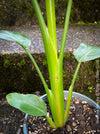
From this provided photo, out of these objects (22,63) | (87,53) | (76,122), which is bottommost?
(76,122)

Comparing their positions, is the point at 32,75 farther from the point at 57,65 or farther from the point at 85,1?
the point at 85,1

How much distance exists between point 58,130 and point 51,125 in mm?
34

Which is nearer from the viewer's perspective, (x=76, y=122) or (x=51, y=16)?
(x=51, y=16)

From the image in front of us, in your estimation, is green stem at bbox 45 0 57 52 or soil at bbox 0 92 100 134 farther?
soil at bbox 0 92 100 134

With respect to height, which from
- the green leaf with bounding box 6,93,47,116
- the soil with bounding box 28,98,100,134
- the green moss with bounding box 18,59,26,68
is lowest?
the soil with bounding box 28,98,100,134

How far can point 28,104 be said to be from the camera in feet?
1.85

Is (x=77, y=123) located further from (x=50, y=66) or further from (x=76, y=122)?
(x=50, y=66)

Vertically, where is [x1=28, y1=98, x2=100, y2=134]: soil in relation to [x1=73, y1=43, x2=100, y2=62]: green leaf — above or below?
below

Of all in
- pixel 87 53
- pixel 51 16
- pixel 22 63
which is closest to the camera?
pixel 51 16

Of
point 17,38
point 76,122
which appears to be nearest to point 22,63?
point 17,38

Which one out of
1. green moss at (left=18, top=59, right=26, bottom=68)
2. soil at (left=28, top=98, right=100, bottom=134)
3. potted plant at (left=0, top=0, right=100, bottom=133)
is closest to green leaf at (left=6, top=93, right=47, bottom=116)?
potted plant at (left=0, top=0, right=100, bottom=133)

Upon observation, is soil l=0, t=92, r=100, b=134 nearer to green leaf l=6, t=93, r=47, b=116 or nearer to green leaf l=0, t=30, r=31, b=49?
green leaf l=6, t=93, r=47, b=116

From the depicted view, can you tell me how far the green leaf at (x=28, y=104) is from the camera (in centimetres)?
54

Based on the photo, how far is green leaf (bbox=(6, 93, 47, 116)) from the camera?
0.54 meters
